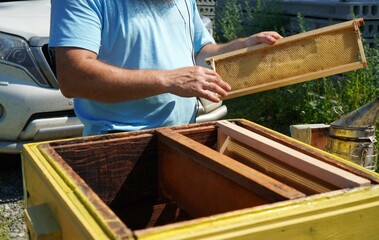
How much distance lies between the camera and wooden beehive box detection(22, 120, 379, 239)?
1317 mm

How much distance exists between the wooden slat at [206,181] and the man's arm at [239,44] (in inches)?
27.4

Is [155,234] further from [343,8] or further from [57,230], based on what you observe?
[343,8]

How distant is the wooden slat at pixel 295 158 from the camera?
5.01 feet

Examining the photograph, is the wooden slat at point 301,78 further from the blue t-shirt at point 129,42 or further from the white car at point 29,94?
the white car at point 29,94

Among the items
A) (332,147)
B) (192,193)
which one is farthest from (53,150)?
(332,147)

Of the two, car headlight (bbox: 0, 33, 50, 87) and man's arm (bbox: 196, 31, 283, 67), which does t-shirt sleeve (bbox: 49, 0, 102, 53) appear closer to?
man's arm (bbox: 196, 31, 283, 67)

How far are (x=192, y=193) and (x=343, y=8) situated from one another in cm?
448

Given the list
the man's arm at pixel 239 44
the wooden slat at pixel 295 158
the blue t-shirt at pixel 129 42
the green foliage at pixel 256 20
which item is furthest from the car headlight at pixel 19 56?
the green foliage at pixel 256 20

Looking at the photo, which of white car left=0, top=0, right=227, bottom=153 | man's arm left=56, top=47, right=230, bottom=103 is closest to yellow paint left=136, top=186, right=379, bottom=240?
man's arm left=56, top=47, right=230, bottom=103

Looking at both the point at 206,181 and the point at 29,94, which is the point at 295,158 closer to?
the point at 206,181

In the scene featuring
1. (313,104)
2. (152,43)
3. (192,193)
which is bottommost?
(313,104)

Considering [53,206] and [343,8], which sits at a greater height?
[343,8]

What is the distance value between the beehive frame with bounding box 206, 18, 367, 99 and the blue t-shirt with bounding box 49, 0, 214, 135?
24cm

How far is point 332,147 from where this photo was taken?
8.28ft
